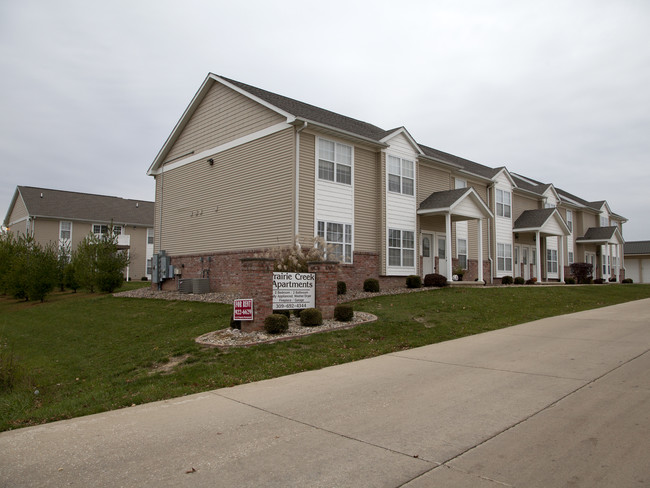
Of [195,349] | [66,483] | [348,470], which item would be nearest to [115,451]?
[66,483]

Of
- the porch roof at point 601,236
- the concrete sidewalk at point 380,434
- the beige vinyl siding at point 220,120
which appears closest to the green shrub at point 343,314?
the concrete sidewalk at point 380,434

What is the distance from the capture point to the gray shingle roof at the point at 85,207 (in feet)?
133

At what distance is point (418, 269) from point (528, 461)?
18.3 metres

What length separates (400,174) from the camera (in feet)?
71.2

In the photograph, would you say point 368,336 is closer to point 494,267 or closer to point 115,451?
point 115,451

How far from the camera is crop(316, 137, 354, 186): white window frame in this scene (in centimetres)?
1873

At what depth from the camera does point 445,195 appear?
2267 centimetres

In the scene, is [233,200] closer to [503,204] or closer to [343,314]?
[343,314]

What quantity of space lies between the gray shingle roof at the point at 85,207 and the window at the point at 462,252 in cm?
2809

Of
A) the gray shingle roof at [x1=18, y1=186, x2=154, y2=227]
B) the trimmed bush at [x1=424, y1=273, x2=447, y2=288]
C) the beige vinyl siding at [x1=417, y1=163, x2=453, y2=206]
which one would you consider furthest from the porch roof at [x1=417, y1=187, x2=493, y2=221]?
the gray shingle roof at [x1=18, y1=186, x2=154, y2=227]

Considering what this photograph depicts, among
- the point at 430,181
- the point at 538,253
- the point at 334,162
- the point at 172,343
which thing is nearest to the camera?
the point at 172,343

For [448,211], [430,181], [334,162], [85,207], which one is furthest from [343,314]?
[85,207]

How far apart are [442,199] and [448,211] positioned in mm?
1131

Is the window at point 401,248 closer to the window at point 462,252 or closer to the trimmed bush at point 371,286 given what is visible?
the trimmed bush at point 371,286
